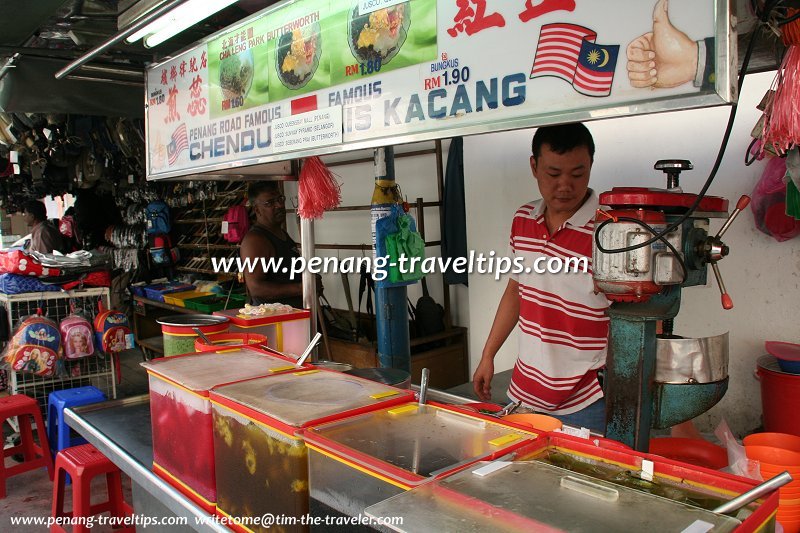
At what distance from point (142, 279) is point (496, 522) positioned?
8.54 meters

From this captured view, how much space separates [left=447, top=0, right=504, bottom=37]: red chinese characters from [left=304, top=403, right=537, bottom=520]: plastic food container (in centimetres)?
91

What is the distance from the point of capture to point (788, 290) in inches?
109

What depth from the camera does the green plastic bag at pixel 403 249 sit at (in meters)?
2.61

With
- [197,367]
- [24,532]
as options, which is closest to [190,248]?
[24,532]

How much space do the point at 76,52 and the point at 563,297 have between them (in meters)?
3.01

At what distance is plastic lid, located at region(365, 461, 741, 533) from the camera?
78cm

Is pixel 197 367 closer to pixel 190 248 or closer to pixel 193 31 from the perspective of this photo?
pixel 193 31

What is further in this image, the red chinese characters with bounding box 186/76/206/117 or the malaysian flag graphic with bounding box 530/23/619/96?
the red chinese characters with bounding box 186/76/206/117

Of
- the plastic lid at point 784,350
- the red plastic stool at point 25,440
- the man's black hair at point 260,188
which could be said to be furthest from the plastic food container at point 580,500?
the red plastic stool at point 25,440

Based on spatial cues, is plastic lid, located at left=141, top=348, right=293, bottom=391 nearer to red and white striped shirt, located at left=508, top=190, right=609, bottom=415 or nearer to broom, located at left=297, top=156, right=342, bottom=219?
broom, located at left=297, top=156, right=342, bottom=219

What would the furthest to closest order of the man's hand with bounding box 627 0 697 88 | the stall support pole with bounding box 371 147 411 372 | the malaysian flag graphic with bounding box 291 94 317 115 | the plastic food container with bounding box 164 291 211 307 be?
the plastic food container with bounding box 164 291 211 307
the stall support pole with bounding box 371 147 411 372
the malaysian flag graphic with bounding box 291 94 317 115
the man's hand with bounding box 627 0 697 88

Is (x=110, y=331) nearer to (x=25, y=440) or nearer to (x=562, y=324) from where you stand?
(x=25, y=440)

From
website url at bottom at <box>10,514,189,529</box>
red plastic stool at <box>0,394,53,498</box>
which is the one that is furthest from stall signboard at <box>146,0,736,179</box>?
red plastic stool at <box>0,394,53,498</box>

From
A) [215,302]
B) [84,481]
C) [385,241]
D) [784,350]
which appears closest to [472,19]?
[385,241]
